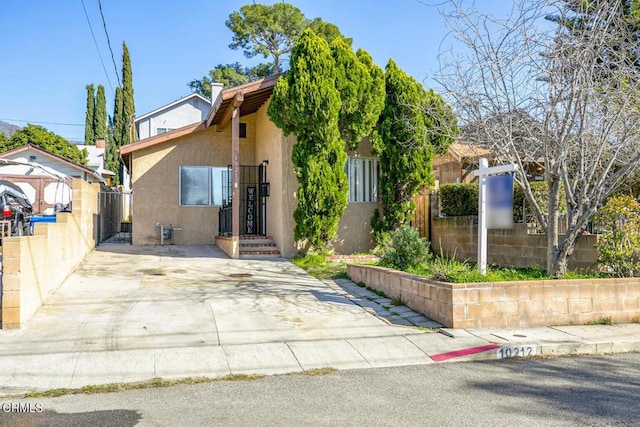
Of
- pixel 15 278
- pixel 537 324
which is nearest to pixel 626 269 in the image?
pixel 537 324

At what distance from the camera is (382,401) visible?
4.48 meters

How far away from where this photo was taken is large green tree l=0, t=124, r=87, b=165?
3375 cm

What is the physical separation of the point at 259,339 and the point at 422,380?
7.18 ft

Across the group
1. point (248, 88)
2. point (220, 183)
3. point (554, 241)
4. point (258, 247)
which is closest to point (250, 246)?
point (258, 247)

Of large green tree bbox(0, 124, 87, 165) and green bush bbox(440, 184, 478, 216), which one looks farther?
large green tree bbox(0, 124, 87, 165)

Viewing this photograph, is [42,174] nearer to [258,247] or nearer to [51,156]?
[51,156]

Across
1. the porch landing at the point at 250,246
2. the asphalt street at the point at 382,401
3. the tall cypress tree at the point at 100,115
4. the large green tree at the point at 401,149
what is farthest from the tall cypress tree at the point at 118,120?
the asphalt street at the point at 382,401

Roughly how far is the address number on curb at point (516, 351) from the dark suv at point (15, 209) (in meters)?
10.9

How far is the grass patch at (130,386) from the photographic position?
458 cm

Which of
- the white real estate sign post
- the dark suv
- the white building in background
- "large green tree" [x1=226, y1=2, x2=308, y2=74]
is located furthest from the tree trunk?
"large green tree" [x1=226, y1=2, x2=308, y2=74]

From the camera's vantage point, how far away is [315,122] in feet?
38.7

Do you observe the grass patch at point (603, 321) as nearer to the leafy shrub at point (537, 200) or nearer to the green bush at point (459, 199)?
the leafy shrub at point (537, 200)

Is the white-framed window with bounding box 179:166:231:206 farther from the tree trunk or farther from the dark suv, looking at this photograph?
the tree trunk

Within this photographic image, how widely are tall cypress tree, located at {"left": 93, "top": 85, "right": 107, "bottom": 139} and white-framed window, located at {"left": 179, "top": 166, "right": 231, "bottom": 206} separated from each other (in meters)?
35.1
